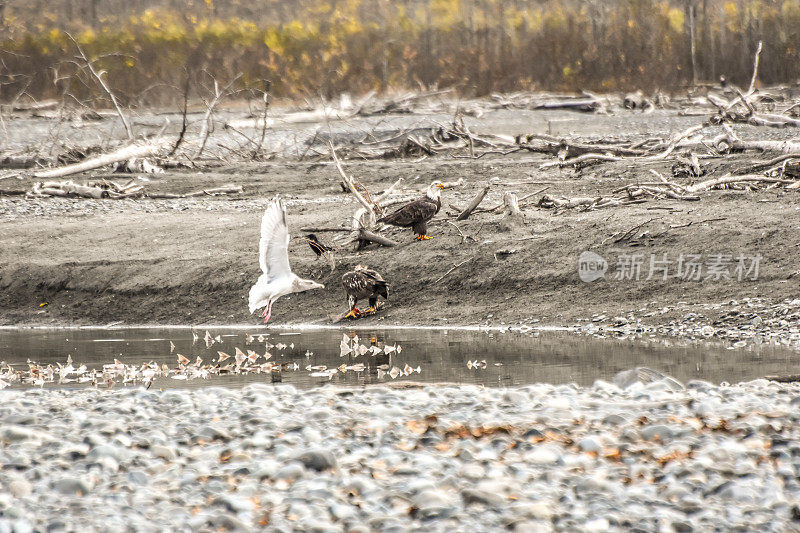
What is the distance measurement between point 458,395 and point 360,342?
13.0ft

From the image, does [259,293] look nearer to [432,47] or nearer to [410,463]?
[410,463]

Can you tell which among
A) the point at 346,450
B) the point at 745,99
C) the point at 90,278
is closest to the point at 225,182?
the point at 90,278

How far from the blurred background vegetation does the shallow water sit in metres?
16.7

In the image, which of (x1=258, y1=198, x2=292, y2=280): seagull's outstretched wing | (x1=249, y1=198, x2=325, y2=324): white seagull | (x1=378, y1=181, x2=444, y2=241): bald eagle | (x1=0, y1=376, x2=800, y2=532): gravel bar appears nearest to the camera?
(x1=0, y1=376, x2=800, y2=532): gravel bar

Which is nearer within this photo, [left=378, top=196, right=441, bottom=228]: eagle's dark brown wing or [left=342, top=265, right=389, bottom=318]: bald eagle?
[left=342, top=265, right=389, bottom=318]: bald eagle

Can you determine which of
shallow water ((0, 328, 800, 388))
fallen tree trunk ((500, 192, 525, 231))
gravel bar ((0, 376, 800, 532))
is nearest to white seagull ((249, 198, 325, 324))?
shallow water ((0, 328, 800, 388))

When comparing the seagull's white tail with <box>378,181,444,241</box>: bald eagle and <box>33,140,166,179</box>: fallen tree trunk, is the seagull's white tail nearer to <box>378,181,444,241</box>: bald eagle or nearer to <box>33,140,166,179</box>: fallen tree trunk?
<box>378,181,444,241</box>: bald eagle

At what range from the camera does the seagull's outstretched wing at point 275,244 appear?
10.4 metres

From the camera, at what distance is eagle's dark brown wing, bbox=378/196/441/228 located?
480 inches

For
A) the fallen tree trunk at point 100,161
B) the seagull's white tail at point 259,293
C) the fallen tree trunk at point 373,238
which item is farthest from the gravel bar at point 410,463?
the fallen tree trunk at point 100,161

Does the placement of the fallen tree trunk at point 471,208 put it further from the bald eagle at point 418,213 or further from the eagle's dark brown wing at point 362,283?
the eagle's dark brown wing at point 362,283

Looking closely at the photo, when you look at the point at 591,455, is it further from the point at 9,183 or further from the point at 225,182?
the point at 9,183

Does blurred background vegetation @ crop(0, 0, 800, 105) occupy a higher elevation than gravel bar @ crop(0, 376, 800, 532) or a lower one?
higher

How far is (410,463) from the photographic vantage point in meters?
4.64
